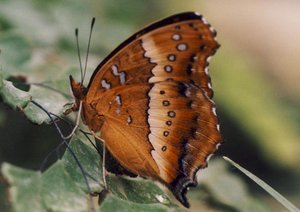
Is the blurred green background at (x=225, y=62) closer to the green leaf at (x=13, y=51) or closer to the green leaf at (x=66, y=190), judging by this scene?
the green leaf at (x=13, y=51)

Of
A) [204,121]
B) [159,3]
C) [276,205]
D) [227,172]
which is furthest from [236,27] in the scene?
[204,121]

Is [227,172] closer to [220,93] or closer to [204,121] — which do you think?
[204,121]

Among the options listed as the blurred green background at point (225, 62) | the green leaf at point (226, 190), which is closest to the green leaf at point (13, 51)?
the blurred green background at point (225, 62)

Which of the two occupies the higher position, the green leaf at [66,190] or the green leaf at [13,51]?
the green leaf at [13,51]

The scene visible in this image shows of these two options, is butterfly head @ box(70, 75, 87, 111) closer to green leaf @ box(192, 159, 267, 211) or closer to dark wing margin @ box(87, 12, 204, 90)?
dark wing margin @ box(87, 12, 204, 90)

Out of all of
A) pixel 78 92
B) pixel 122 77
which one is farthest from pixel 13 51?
pixel 122 77
